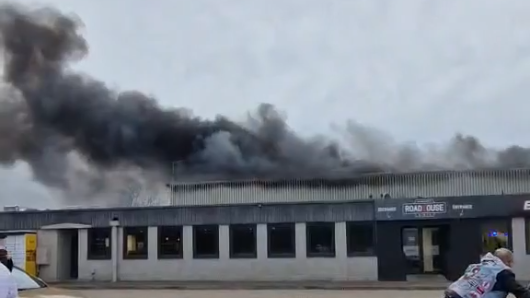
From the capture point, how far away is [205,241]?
104ft

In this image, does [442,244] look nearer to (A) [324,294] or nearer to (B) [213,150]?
(A) [324,294]

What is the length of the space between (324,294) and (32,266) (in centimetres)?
1440

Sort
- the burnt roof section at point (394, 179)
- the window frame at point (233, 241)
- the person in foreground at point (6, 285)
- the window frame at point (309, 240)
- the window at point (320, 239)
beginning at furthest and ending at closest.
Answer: the burnt roof section at point (394, 179)
the window frame at point (233, 241)
the window at point (320, 239)
the window frame at point (309, 240)
the person in foreground at point (6, 285)

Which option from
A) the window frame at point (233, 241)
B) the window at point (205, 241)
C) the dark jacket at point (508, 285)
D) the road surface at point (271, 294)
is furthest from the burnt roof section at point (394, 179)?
the dark jacket at point (508, 285)

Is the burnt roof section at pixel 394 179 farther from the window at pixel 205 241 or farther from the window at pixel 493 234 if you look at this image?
the window at pixel 493 234

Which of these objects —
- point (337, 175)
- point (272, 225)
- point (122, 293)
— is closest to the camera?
point (122, 293)

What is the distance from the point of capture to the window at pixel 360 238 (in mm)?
29734

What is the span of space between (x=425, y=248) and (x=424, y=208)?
5.85 feet

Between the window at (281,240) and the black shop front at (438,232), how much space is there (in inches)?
136

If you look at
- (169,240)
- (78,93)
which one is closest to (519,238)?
(169,240)

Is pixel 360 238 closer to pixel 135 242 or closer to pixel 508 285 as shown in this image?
pixel 135 242

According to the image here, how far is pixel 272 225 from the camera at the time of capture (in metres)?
30.9

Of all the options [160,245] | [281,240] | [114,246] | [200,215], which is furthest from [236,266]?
[114,246]

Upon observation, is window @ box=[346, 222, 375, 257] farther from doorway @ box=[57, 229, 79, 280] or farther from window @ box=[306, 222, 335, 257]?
doorway @ box=[57, 229, 79, 280]
